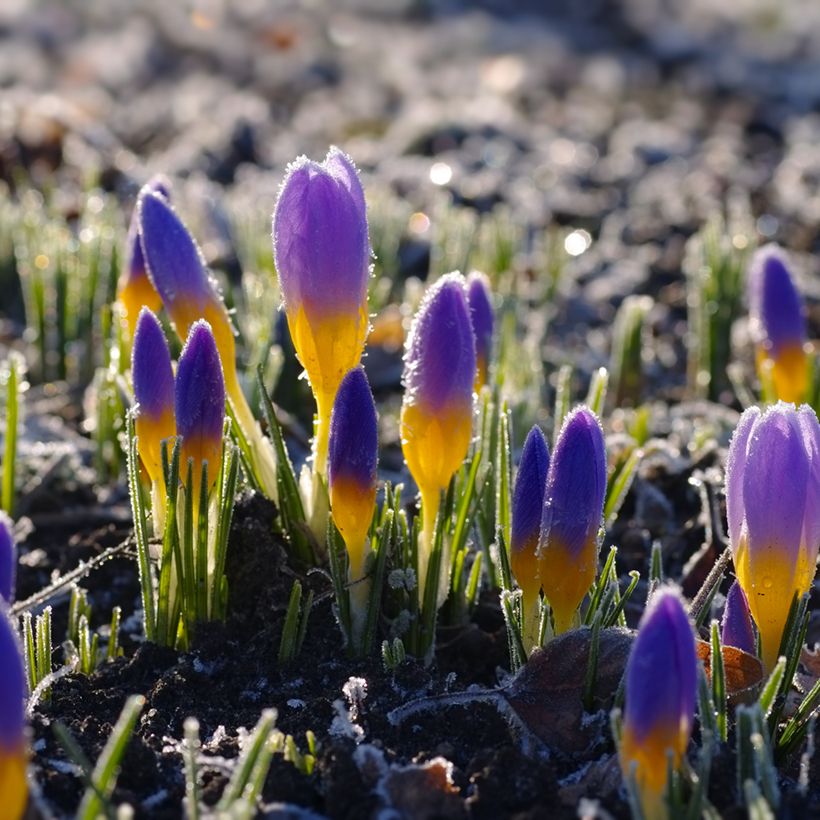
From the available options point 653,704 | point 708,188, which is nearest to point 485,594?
point 653,704

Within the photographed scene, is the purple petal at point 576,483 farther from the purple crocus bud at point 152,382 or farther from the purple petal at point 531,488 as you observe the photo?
the purple crocus bud at point 152,382

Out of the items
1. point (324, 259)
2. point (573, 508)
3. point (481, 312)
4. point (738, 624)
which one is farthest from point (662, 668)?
point (481, 312)

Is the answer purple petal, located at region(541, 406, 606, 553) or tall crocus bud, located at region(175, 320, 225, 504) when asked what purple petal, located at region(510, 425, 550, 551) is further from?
tall crocus bud, located at region(175, 320, 225, 504)

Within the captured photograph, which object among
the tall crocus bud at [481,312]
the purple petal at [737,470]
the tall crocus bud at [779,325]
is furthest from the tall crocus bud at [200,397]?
the tall crocus bud at [779,325]

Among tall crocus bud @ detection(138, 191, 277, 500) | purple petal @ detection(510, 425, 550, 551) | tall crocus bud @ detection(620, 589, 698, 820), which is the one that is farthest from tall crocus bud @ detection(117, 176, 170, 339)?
tall crocus bud @ detection(620, 589, 698, 820)

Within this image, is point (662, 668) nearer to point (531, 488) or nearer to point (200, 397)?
point (531, 488)

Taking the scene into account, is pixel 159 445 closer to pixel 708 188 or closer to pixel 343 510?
pixel 343 510
